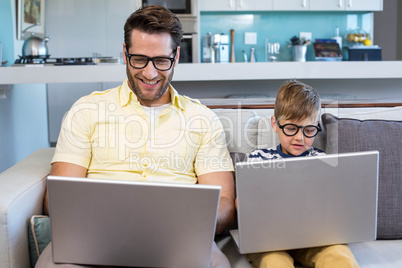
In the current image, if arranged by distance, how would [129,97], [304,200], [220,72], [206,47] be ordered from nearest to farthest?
[304,200]
[129,97]
[220,72]
[206,47]

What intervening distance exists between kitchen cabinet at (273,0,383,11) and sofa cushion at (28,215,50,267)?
14.5ft

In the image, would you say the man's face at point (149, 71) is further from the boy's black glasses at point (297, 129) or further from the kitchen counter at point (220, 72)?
the kitchen counter at point (220, 72)

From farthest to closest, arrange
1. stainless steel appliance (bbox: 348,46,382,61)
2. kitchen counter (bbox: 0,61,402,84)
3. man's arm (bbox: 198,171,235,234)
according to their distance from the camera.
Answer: stainless steel appliance (bbox: 348,46,382,61) < kitchen counter (bbox: 0,61,402,84) < man's arm (bbox: 198,171,235,234)

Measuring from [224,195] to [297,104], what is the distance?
372mm

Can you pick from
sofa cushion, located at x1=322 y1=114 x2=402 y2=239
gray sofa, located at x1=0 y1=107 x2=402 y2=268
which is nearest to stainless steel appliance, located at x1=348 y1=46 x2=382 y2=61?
gray sofa, located at x1=0 y1=107 x2=402 y2=268

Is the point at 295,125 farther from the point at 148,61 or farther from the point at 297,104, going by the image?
the point at 148,61

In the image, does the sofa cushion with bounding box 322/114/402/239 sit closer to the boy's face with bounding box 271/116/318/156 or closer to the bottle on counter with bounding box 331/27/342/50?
the boy's face with bounding box 271/116/318/156

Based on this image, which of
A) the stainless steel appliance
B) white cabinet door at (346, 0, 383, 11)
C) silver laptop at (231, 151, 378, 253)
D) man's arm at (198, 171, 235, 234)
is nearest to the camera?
silver laptop at (231, 151, 378, 253)

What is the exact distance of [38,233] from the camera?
1286 millimetres

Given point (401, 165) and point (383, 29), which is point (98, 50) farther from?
point (401, 165)

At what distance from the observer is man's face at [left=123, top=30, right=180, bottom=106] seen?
58.0 inches

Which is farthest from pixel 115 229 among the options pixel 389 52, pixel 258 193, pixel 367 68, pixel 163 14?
pixel 389 52

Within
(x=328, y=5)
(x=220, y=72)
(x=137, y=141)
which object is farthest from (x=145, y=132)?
(x=328, y=5)

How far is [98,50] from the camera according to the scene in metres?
5.04
